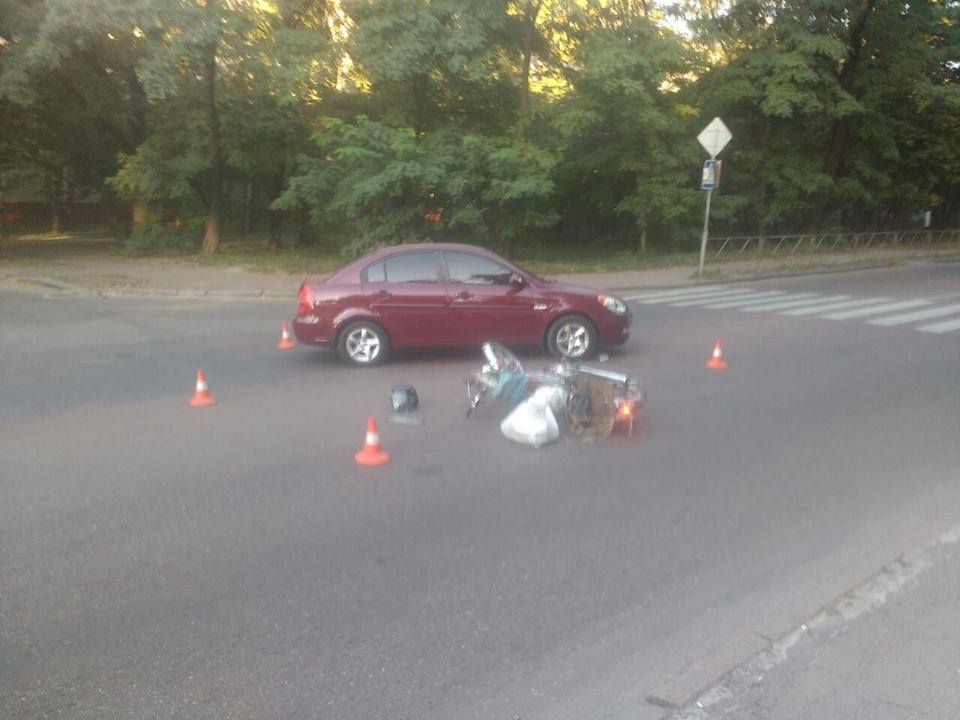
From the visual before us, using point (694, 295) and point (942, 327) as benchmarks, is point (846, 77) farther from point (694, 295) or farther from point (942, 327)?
point (942, 327)

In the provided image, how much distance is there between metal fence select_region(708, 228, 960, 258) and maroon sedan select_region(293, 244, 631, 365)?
18702 mm

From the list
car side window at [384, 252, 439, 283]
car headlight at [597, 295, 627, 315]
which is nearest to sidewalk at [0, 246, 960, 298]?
car side window at [384, 252, 439, 283]

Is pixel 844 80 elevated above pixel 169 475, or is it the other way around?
pixel 844 80

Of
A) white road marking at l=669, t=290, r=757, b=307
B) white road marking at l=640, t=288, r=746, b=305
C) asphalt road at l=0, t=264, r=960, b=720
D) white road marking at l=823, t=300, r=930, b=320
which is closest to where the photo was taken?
asphalt road at l=0, t=264, r=960, b=720

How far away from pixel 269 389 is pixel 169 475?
2949mm

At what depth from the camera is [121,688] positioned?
3531 mm

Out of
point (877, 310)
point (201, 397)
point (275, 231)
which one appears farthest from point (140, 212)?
point (877, 310)

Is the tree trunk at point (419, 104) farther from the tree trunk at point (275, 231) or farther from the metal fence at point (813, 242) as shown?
the metal fence at point (813, 242)

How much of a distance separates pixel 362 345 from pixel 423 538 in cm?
539

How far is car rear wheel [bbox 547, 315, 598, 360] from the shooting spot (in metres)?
10.4

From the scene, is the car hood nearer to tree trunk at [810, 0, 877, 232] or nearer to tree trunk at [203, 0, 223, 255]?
tree trunk at [203, 0, 223, 255]

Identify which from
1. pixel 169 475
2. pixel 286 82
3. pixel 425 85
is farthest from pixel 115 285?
pixel 169 475

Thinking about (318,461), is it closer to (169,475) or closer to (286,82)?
(169,475)

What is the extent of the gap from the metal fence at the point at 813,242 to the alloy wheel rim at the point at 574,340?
18376 mm
